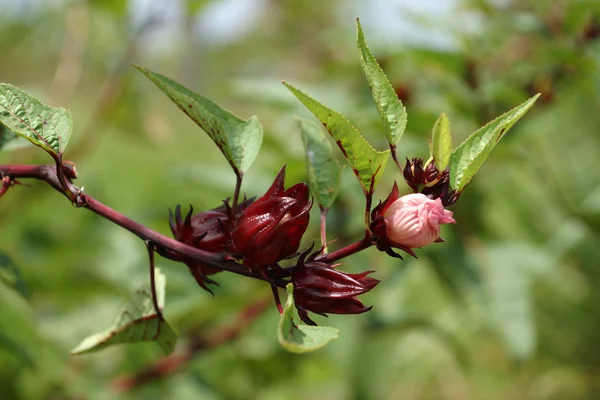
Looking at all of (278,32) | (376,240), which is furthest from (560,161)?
(278,32)

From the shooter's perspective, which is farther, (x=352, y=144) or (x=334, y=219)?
(x=334, y=219)

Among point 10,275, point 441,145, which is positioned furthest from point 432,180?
point 10,275

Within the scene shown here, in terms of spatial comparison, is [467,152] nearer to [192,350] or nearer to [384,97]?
[384,97]

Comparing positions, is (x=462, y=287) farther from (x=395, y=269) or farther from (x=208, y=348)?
(x=208, y=348)

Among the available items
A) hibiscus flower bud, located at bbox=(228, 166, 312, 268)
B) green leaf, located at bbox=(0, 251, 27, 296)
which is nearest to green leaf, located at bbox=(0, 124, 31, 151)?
green leaf, located at bbox=(0, 251, 27, 296)

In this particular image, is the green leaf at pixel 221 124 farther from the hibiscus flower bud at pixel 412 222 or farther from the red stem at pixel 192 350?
the red stem at pixel 192 350

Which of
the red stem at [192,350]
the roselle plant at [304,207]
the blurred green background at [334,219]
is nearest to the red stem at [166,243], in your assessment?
the roselle plant at [304,207]
